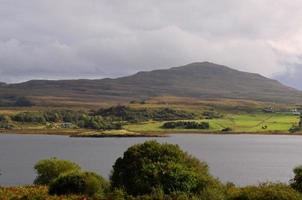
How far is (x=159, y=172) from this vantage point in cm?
3759

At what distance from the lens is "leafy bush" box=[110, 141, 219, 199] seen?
3697cm

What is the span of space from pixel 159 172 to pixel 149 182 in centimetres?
94

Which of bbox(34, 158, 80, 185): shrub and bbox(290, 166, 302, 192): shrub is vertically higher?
bbox(290, 166, 302, 192): shrub

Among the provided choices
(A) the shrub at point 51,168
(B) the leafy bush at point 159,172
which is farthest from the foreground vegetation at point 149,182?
(A) the shrub at point 51,168

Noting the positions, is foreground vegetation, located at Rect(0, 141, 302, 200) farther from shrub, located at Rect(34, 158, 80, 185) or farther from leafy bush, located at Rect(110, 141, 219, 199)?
shrub, located at Rect(34, 158, 80, 185)

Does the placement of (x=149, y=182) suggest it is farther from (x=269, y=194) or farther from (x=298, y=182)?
(x=269, y=194)

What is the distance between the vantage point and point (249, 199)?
30.0m

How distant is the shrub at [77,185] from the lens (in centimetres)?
3972

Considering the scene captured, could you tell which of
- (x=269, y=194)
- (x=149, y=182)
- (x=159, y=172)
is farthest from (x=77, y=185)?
(x=269, y=194)

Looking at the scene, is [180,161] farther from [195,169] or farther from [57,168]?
[57,168]

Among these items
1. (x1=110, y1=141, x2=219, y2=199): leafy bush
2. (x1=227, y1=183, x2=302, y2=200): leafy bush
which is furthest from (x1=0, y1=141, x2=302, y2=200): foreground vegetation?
(x1=227, y1=183, x2=302, y2=200): leafy bush

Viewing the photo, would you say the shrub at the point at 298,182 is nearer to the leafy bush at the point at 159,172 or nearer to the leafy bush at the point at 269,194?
the leafy bush at the point at 159,172

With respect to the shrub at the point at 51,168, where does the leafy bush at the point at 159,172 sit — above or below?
above

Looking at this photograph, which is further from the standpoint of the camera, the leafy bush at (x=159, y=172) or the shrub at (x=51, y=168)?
the shrub at (x=51, y=168)
